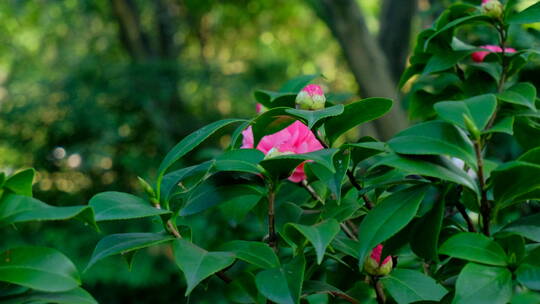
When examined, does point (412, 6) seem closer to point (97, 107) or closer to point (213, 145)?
point (213, 145)

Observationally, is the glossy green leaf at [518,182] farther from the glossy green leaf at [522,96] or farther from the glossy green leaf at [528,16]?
the glossy green leaf at [528,16]

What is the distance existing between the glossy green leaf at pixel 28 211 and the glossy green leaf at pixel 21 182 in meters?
0.02

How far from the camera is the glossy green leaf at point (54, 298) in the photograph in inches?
18.7

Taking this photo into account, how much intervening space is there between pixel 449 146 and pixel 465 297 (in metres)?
0.13

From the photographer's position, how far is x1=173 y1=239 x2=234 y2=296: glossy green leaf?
0.49 meters

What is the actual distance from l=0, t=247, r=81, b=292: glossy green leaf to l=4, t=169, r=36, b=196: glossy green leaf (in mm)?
52

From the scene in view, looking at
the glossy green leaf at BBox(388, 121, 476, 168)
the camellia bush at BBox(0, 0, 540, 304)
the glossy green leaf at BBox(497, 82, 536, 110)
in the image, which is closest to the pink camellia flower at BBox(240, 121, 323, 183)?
the camellia bush at BBox(0, 0, 540, 304)

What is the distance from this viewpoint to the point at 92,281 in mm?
2533

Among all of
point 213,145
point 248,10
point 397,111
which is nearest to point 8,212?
point 397,111

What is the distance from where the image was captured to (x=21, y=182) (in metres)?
0.52

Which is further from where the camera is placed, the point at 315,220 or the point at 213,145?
the point at 213,145

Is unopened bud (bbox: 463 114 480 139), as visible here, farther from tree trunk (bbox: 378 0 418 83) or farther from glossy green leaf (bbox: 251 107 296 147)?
tree trunk (bbox: 378 0 418 83)

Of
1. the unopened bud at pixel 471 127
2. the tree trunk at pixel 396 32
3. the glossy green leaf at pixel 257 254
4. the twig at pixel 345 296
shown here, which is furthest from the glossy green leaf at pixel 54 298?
the tree trunk at pixel 396 32

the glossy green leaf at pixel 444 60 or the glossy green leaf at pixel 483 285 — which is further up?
the glossy green leaf at pixel 444 60
